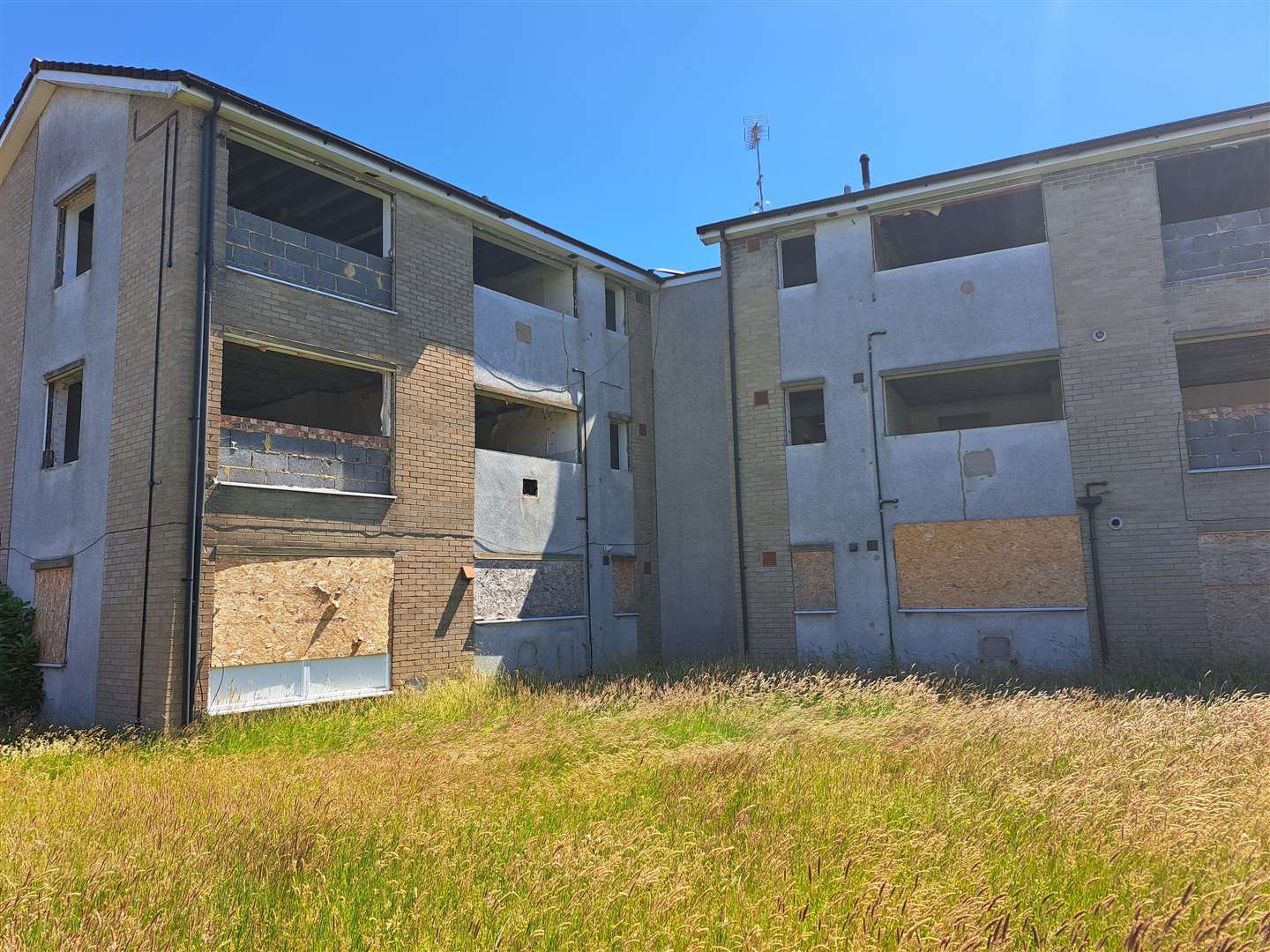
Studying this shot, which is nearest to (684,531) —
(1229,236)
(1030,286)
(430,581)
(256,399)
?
(430,581)

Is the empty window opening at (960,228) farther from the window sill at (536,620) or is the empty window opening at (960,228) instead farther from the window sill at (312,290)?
the window sill at (312,290)

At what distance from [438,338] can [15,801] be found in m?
8.80

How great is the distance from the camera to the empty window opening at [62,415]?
13.3m

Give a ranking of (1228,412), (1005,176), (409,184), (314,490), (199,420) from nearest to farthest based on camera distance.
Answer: (199,420), (314,490), (1228,412), (409,184), (1005,176)

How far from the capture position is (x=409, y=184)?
13.9m

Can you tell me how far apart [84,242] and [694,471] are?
11386 millimetres

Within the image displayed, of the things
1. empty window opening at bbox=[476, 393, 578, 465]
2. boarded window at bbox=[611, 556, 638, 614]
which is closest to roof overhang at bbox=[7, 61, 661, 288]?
empty window opening at bbox=[476, 393, 578, 465]

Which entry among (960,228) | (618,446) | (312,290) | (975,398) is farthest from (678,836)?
(975,398)

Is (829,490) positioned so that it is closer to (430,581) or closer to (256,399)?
(430,581)

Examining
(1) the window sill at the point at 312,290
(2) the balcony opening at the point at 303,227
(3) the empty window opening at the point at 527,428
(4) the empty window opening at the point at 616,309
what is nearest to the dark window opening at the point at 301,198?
(2) the balcony opening at the point at 303,227

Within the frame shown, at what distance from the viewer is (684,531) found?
58.1 feet

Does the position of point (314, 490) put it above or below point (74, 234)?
below

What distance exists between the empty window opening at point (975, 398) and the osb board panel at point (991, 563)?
218 centimetres

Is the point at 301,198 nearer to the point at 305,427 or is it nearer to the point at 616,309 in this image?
the point at 305,427
